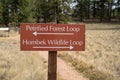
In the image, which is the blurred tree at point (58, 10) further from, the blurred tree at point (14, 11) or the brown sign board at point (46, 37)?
the brown sign board at point (46, 37)

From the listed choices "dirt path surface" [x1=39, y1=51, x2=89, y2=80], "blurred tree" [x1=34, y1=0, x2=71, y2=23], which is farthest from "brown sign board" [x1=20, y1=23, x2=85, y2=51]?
"blurred tree" [x1=34, y1=0, x2=71, y2=23]

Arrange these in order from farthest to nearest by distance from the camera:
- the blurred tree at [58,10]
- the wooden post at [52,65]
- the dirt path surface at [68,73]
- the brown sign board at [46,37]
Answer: the blurred tree at [58,10] < the dirt path surface at [68,73] < the wooden post at [52,65] < the brown sign board at [46,37]

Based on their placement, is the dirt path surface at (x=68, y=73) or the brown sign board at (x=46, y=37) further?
the dirt path surface at (x=68, y=73)

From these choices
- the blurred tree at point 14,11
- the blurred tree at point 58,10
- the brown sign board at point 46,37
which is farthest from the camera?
the blurred tree at point 58,10

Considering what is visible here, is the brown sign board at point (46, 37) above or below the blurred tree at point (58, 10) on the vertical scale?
above

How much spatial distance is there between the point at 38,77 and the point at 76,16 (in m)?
82.7

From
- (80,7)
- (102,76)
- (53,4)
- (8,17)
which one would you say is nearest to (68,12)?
(53,4)

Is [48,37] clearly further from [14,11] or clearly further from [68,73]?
[14,11]

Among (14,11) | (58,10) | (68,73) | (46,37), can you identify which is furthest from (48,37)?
(58,10)

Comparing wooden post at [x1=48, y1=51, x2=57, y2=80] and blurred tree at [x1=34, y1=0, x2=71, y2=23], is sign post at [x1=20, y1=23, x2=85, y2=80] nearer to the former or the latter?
wooden post at [x1=48, y1=51, x2=57, y2=80]

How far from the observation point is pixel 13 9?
43.2m

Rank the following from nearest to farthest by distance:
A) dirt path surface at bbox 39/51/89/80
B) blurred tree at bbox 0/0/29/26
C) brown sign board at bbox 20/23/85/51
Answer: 1. brown sign board at bbox 20/23/85/51
2. dirt path surface at bbox 39/51/89/80
3. blurred tree at bbox 0/0/29/26

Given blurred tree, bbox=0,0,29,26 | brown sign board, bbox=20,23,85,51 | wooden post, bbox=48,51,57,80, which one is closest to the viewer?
brown sign board, bbox=20,23,85,51

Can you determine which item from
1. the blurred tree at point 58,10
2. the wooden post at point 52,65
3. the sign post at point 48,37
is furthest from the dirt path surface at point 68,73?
the blurred tree at point 58,10
